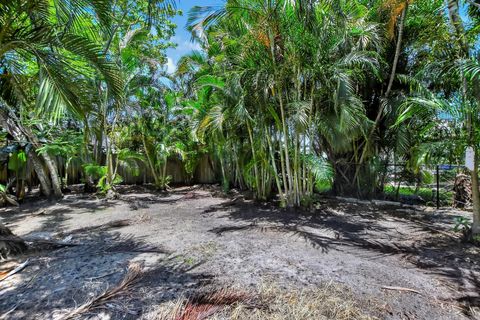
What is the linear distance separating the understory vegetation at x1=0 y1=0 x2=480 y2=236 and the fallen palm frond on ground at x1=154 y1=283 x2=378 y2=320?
2.82 metres

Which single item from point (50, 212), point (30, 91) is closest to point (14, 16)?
point (30, 91)

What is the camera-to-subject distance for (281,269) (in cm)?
340

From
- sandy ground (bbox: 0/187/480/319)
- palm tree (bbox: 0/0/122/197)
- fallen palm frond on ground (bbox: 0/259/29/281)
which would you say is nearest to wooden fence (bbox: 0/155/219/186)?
sandy ground (bbox: 0/187/480/319)

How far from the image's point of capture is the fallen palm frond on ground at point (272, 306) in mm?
2355

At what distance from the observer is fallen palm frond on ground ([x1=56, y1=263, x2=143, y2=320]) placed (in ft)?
7.66

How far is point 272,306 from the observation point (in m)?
2.53

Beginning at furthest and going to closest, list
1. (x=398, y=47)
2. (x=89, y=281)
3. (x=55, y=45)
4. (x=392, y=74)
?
(x=392, y=74) → (x=398, y=47) → (x=55, y=45) → (x=89, y=281)

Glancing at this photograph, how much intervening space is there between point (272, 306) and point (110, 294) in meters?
1.54

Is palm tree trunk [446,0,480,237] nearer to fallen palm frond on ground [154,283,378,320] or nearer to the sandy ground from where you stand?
the sandy ground

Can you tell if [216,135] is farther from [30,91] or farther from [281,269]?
[281,269]

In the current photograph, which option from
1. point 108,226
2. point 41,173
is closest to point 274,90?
point 108,226

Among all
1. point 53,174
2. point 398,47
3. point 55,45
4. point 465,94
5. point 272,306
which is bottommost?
point 272,306

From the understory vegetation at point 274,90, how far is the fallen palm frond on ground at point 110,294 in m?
2.15

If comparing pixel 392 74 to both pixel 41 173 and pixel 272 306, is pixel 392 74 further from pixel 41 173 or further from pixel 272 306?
pixel 41 173
